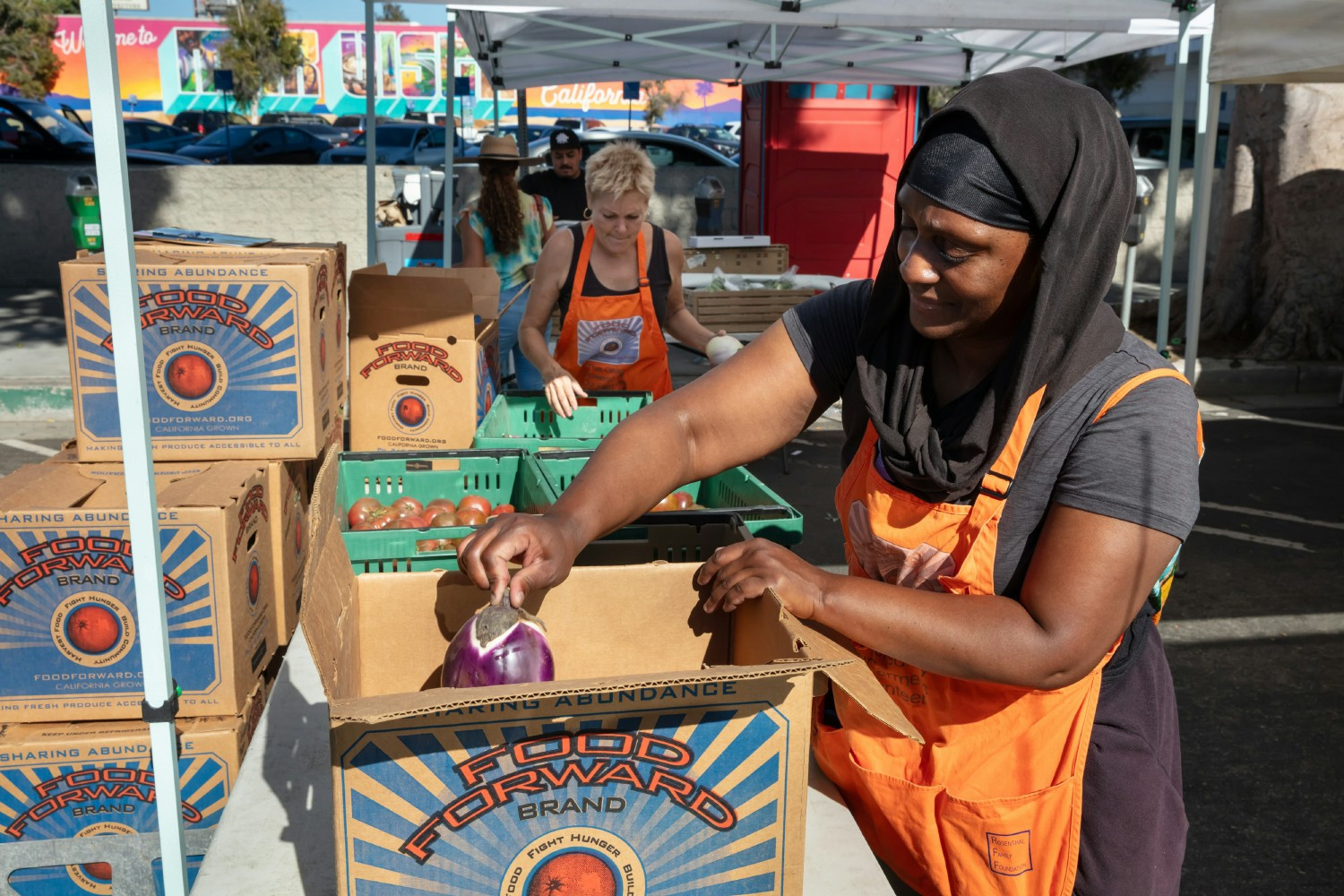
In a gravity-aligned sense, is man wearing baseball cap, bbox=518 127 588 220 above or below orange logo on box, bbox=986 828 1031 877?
above

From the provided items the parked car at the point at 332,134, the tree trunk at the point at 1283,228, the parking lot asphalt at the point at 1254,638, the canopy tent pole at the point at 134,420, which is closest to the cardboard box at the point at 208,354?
the canopy tent pole at the point at 134,420

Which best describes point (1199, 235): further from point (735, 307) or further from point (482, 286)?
point (482, 286)

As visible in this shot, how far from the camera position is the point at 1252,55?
4.71 metres

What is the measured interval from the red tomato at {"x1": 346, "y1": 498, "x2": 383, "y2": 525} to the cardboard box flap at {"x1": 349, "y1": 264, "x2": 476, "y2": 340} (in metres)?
0.97

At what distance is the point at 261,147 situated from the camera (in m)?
21.2

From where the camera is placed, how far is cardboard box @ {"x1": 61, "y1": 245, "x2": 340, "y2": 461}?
9.31 feet

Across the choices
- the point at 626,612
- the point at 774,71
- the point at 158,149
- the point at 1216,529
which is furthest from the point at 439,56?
the point at 626,612

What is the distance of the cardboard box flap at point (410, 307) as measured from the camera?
395cm

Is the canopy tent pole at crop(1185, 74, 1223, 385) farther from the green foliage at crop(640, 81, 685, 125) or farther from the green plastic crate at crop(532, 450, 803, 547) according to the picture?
the green foliage at crop(640, 81, 685, 125)

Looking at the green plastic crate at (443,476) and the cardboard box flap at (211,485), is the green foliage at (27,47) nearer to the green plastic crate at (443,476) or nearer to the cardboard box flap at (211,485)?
the green plastic crate at (443,476)

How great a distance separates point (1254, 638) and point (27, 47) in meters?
32.0

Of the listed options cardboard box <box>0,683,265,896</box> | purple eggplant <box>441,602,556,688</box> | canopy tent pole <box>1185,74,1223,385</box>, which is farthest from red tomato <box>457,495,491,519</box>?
canopy tent pole <box>1185,74,1223,385</box>

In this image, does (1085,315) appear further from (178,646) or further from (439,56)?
(439,56)

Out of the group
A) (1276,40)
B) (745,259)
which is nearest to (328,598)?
(1276,40)
